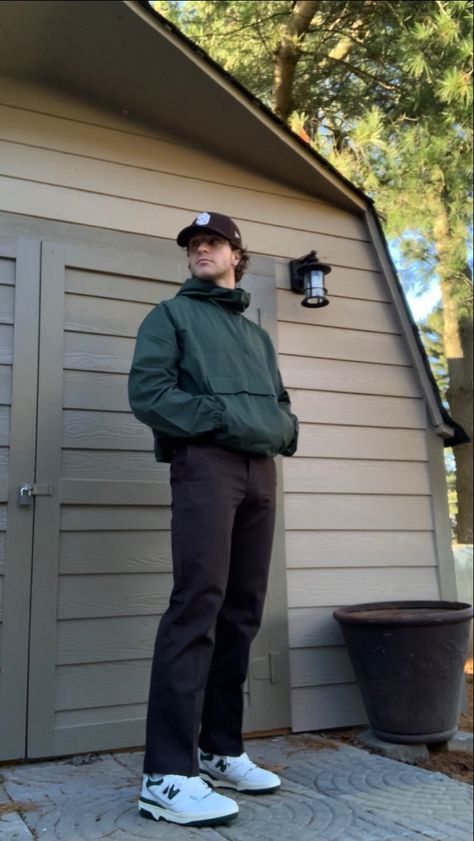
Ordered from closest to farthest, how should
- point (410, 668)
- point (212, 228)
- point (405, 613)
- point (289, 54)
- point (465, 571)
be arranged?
point (212, 228), point (410, 668), point (405, 613), point (289, 54), point (465, 571)

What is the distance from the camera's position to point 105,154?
3.06 metres

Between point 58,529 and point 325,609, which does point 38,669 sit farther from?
point 325,609

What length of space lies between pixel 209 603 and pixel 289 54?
4.62 meters

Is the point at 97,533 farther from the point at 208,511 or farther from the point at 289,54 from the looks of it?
the point at 289,54

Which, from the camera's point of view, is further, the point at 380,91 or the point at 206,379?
the point at 380,91

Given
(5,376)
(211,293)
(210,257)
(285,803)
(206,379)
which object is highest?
(210,257)

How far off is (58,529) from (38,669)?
18.5 inches

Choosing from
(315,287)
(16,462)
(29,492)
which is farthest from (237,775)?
(315,287)

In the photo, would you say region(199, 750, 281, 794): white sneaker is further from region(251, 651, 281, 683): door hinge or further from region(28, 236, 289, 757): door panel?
region(251, 651, 281, 683): door hinge

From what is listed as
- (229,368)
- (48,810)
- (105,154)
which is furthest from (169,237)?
(48,810)

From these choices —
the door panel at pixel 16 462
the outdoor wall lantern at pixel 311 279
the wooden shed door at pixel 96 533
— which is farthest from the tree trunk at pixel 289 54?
the door panel at pixel 16 462

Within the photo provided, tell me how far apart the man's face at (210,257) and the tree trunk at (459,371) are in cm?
397

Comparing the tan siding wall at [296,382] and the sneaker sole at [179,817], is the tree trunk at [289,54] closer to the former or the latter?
the tan siding wall at [296,382]

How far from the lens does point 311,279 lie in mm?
3268
